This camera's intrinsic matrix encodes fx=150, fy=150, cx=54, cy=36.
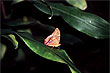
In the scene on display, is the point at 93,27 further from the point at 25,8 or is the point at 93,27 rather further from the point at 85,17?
the point at 25,8

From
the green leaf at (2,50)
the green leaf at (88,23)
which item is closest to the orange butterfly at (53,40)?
the green leaf at (88,23)

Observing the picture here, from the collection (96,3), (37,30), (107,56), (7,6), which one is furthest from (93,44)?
(7,6)

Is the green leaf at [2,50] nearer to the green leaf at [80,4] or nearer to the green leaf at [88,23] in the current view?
the green leaf at [88,23]

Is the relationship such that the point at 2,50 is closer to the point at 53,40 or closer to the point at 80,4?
the point at 53,40

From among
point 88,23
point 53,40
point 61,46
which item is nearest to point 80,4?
point 88,23

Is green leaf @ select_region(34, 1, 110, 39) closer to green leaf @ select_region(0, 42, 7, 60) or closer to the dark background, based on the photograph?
the dark background

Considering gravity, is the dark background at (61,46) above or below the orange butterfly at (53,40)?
below

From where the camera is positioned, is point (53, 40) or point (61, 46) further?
point (61, 46)

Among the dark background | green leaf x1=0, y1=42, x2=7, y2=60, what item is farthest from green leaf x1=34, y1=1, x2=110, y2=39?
green leaf x1=0, y1=42, x2=7, y2=60
